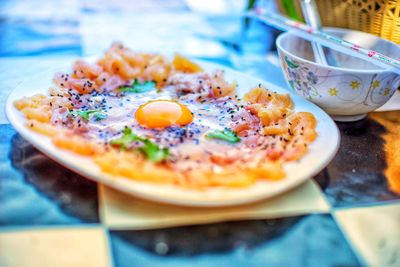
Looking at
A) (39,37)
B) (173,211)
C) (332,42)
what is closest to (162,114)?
(173,211)

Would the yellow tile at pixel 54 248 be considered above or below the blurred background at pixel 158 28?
above

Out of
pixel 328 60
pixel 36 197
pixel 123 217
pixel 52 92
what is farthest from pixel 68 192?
pixel 328 60

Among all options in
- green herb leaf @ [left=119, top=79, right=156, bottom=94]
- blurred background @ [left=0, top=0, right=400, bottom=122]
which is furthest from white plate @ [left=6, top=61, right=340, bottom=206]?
blurred background @ [left=0, top=0, right=400, bottom=122]

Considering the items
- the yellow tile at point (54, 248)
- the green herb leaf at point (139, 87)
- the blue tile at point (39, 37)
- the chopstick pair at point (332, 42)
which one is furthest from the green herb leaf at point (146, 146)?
the blue tile at point (39, 37)

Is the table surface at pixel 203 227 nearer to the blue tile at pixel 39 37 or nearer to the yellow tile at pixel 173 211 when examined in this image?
the yellow tile at pixel 173 211

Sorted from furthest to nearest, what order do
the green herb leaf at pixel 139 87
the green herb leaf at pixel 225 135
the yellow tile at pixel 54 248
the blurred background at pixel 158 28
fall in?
the blurred background at pixel 158 28, the green herb leaf at pixel 139 87, the green herb leaf at pixel 225 135, the yellow tile at pixel 54 248

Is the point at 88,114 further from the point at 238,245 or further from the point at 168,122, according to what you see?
the point at 238,245

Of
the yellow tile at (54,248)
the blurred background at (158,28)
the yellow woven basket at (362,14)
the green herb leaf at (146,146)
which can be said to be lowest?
the blurred background at (158,28)

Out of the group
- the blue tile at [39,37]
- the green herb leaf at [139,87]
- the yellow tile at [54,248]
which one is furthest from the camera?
the blue tile at [39,37]
